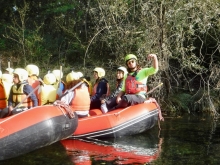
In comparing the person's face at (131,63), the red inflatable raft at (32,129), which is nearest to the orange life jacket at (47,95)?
the red inflatable raft at (32,129)

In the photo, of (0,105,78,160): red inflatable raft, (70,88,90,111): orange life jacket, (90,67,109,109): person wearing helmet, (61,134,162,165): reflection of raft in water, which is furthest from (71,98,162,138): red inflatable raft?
(0,105,78,160): red inflatable raft

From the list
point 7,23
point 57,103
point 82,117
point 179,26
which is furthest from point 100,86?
point 7,23

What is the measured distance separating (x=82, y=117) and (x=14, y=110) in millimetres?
1520

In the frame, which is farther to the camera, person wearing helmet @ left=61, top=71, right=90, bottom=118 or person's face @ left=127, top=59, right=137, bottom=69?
person's face @ left=127, top=59, right=137, bottom=69

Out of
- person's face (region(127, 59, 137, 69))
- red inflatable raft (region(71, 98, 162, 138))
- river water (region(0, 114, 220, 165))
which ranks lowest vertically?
river water (region(0, 114, 220, 165))

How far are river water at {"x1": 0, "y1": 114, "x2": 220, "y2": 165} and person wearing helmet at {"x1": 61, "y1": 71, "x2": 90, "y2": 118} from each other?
59 cm

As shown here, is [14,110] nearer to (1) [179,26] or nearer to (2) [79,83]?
(2) [79,83]

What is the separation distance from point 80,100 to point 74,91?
214 mm

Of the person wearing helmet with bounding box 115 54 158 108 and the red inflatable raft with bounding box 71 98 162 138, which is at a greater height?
the person wearing helmet with bounding box 115 54 158 108

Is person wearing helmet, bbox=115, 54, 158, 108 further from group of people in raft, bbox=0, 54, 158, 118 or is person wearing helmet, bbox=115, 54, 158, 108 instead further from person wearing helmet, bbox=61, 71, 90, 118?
person wearing helmet, bbox=61, 71, 90, 118

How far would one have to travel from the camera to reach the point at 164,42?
10.6 m

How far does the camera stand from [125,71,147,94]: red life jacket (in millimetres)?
7984

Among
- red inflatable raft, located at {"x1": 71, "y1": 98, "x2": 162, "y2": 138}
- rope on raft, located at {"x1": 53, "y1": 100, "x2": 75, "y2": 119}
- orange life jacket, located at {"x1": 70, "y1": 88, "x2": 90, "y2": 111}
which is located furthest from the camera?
red inflatable raft, located at {"x1": 71, "y1": 98, "x2": 162, "y2": 138}

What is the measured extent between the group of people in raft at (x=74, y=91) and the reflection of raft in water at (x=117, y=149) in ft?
2.18
